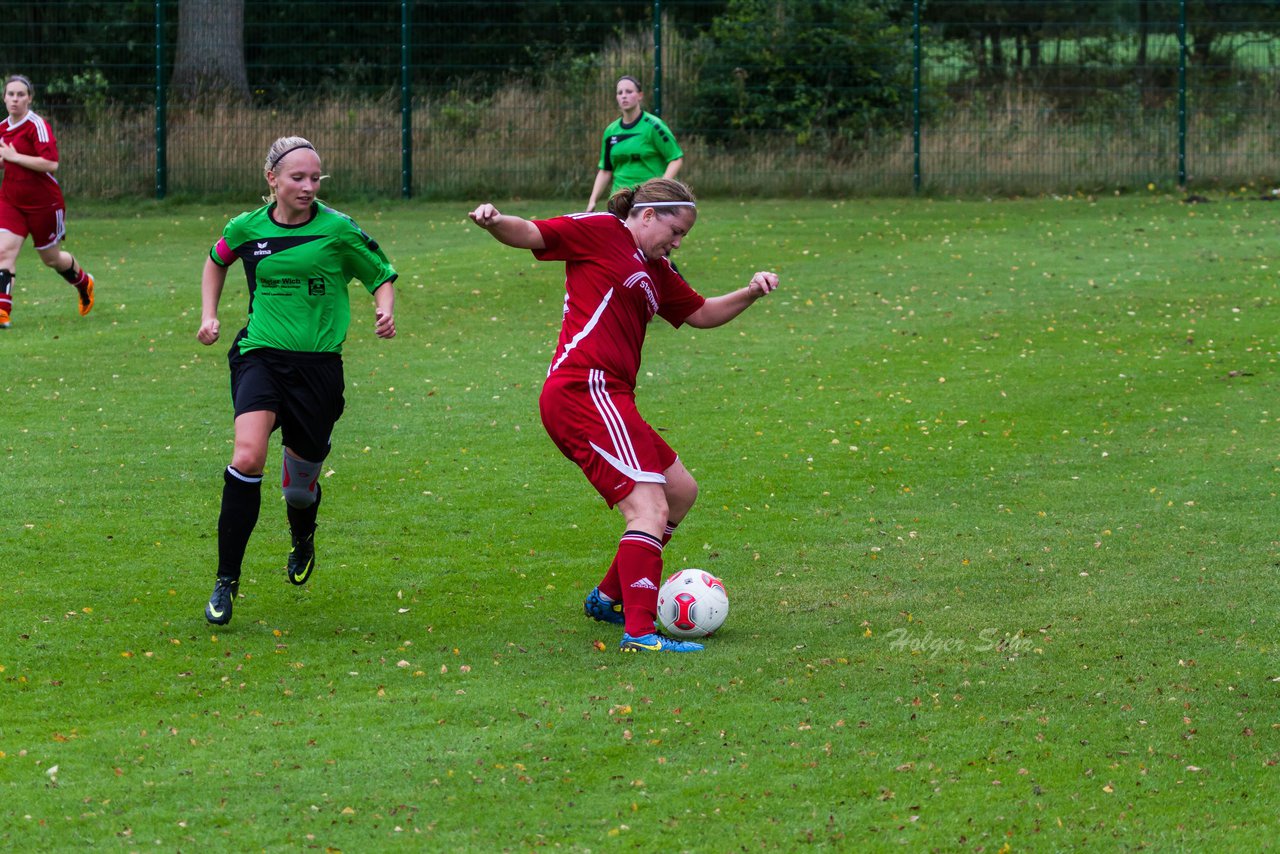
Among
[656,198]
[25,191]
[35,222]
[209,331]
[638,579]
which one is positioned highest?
[656,198]

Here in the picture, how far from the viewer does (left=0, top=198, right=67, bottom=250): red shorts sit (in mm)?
14188

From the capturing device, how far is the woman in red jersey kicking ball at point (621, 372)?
6.51 meters

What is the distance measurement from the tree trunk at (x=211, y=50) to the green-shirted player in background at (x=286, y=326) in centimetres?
1837

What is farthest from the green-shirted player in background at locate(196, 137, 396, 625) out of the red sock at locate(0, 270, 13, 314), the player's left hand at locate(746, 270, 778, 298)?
the red sock at locate(0, 270, 13, 314)

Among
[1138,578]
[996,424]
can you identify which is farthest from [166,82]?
[1138,578]

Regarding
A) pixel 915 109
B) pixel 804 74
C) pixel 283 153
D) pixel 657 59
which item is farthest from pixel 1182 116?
pixel 283 153

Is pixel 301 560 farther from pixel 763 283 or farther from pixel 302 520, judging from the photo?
pixel 763 283

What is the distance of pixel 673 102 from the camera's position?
944 inches

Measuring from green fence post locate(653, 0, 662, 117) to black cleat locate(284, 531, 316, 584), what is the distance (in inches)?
681

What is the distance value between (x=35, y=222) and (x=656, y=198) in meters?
9.41

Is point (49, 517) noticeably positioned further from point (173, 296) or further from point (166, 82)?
point (166, 82)

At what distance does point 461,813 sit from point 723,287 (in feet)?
38.9

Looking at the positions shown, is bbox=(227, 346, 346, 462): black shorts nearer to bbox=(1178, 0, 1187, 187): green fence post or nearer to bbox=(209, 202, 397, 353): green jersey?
bbox=(209, 202, 397, 353): green jersey

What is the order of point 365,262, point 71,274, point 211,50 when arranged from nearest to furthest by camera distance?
point 365,262
point 71,274
point 211,50
